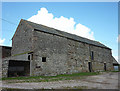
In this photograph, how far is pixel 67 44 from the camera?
19125 mm

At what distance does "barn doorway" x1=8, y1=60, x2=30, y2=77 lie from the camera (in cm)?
1445

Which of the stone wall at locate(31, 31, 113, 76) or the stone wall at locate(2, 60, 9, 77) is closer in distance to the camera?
the stone wall at locate(2, 60, 9, 77)

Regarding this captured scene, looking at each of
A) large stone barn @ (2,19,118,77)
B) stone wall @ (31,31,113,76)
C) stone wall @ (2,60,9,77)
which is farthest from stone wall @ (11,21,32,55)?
stone wall @ (2,60,9,77)

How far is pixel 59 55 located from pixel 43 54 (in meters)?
3.09

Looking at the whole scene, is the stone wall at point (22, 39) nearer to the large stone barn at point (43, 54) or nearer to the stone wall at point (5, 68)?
the large stone barn at point (43, 54)

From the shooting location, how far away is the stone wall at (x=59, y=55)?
48.2 feet

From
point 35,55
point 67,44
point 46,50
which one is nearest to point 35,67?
point 35,55

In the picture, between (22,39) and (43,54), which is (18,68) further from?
(22,39)

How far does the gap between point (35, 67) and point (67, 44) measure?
740 cm

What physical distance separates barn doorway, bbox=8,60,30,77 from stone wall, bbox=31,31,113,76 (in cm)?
123

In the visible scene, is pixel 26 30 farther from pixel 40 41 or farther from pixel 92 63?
pixel 92 63

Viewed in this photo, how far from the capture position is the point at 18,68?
1507 centimetres

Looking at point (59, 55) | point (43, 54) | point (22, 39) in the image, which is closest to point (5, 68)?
point (43, 54)

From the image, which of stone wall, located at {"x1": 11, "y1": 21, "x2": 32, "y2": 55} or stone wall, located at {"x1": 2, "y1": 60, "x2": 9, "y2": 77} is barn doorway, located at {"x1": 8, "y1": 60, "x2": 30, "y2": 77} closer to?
stone wall, located at {"x1": 11, "y1": 21, "x2": 32, "y2": 55}
